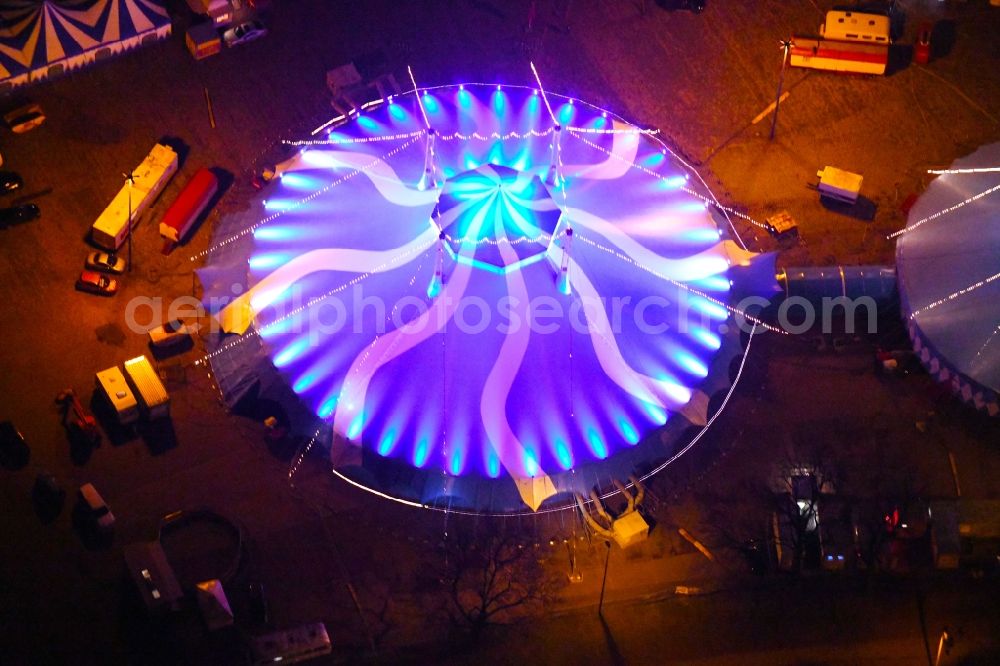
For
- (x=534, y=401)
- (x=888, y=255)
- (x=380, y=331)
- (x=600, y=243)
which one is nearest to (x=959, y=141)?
(x=888, y=255)

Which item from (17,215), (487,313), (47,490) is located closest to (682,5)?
(487,313)

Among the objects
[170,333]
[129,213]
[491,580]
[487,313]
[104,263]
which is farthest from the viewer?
[129,213]

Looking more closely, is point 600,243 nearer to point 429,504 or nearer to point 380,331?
point 380,331

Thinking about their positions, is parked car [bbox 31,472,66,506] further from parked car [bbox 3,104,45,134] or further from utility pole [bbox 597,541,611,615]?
utility pole [bbox 597,541,611,615]

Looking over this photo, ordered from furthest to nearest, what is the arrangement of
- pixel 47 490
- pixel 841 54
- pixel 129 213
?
pixel 841 54 < pixel 129 213 < pixel 47 490

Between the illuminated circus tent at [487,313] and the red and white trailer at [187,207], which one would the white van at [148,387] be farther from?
the red and white trailer at [187,207]

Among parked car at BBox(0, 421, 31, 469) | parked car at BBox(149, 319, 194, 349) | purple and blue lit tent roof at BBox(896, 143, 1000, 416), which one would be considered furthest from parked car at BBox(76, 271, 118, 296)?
purple and blue lit tent roof at BBox(896, 143, 1000, 416)

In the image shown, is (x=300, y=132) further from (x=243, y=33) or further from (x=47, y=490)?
(x=47, y=490)

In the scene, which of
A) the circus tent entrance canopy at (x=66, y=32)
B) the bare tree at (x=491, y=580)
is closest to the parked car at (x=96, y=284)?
the circus tent entrance canopy at (x=66, y=32)
